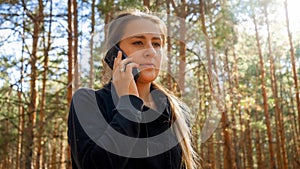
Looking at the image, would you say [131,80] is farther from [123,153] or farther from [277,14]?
[277,14]

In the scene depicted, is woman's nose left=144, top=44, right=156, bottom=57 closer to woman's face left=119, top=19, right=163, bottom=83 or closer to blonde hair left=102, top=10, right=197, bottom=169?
woman's face left=119, top=19, right=163, bottom=83

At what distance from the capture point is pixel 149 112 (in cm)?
159

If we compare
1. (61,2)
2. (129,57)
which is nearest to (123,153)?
(129,57)

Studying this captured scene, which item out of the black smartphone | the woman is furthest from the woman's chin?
the black smartphone

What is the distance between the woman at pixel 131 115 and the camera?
1.27 metres

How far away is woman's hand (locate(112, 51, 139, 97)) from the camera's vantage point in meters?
1.42

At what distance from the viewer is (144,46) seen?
1.63 meters

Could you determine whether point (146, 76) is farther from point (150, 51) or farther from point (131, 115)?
point (131, 115)

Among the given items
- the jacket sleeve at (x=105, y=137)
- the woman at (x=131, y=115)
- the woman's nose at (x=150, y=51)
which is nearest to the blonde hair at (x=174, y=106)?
the woman at (x=131, y=115)

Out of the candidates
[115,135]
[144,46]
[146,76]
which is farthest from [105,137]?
[144,46]

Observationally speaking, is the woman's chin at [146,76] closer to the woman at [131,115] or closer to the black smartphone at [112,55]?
the woman at [131,115]

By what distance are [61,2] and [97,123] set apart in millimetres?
10863

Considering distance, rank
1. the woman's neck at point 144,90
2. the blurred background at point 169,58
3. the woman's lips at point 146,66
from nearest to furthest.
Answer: the woman's lips at point 146,66
the woman's neck at point 144,90
the blurred background at point 169,58

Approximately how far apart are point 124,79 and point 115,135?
25 cm
